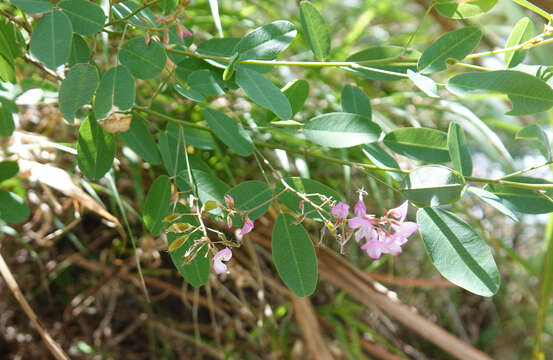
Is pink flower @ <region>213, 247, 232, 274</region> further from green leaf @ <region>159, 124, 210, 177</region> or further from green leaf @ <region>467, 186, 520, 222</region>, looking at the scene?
green leaf @ <region>467, 186, 520, 222</region>

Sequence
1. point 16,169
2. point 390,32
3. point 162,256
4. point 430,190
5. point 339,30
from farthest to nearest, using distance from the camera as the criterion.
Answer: point 390,32 < point 339,30 < point 162,256 < point 16,169 < point 430,190

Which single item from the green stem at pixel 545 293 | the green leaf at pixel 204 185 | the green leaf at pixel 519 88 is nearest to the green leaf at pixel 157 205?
the green leaf at pixel 204 185

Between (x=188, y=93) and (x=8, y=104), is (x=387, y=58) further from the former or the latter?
(x=8, y=104)

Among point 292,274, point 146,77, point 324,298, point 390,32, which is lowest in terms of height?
point 324,298

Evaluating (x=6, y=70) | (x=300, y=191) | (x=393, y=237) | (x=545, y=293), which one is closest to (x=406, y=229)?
(x=393, y=237)

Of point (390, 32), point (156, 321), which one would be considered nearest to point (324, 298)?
point (156, 321)

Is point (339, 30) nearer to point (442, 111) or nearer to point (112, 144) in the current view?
point (442, 111)

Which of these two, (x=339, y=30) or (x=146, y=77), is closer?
(x=146, y=77)

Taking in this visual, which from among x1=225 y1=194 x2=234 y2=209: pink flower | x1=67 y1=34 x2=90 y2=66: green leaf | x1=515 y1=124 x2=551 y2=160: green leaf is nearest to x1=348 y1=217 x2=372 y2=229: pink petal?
x1=225 y1=194 x2=234 y2=209: pink flower
